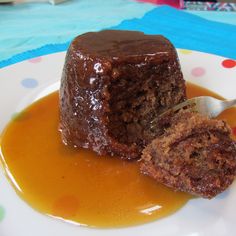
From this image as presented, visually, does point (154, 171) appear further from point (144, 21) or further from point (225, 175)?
point (144, 21)

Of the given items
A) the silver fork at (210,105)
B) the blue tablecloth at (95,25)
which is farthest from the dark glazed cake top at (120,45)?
the blue tablecloth at (95,25)

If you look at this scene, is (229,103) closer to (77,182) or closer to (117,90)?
(117,90)

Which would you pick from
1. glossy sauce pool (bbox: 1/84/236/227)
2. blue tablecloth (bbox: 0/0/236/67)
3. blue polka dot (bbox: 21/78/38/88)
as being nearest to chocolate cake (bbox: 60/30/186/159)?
glossy sauce pool (bbox: 1/84/236/227)

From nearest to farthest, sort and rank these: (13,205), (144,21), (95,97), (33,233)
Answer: (33,233)
(13,205)
(95,97)
(144,21)

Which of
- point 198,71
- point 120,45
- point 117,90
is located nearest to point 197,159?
point 117,90

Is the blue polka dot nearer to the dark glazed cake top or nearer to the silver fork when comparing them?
the dark glazed cake top

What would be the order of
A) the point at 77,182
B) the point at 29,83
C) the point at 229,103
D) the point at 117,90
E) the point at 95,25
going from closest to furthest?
the point at 77,182, the point at 117,90, the point at 229,103, the point at 29,83, the point at 95,25

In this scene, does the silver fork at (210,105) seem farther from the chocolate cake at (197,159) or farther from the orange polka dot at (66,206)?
the orange polka dot at (66,206)

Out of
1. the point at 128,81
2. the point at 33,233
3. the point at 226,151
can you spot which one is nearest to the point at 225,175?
the point at 226,151
